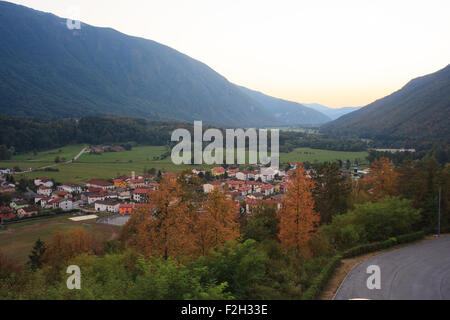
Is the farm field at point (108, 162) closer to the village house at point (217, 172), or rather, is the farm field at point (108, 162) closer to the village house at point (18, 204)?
the village house at point (217, 172)

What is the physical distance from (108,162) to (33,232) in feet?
157

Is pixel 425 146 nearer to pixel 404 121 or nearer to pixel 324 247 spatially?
pixel 404 121

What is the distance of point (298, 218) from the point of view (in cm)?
1644

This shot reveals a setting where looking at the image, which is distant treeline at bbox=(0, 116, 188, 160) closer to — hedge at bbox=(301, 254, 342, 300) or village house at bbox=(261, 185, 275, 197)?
village house at bbox=(261, 185, 275, 197)

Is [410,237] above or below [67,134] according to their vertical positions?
below

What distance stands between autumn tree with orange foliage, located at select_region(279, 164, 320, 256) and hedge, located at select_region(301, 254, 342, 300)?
1746mm

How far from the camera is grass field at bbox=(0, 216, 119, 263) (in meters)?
Result: 31.0

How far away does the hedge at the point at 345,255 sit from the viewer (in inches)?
440

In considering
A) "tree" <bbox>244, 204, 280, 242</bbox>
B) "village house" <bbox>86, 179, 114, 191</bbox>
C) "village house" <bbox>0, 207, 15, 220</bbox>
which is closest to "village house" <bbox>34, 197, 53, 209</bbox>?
"village house" <bbox>0, 207, 15, 220</bbox>

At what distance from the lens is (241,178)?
70562 mm

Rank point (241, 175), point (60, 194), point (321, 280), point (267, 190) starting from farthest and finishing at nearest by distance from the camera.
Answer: point (241, 175)
point (267, 190)
point (60, 194)
point (321, 280)

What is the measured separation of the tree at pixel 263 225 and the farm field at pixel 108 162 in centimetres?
4948

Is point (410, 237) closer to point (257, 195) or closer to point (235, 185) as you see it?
point (257, 195)

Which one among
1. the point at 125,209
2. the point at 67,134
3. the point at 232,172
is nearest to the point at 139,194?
the point at 125,209
